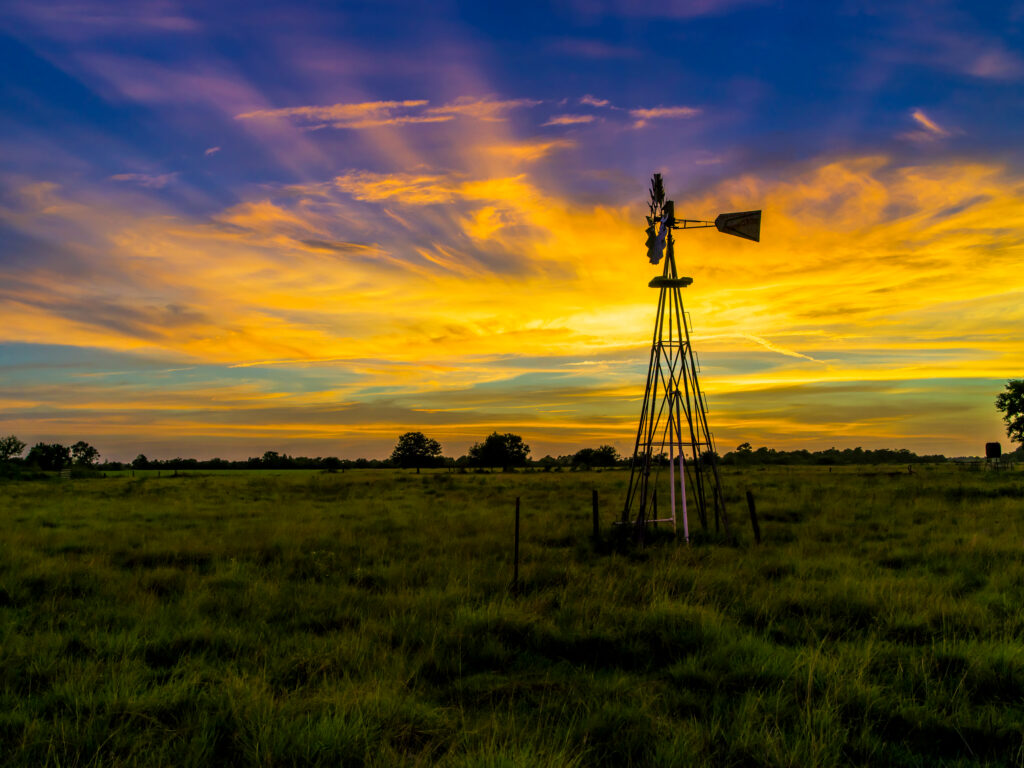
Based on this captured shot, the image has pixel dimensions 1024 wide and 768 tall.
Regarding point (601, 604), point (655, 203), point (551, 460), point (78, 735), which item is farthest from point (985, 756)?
point (551, 460)

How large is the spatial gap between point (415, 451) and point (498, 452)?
61.3ft

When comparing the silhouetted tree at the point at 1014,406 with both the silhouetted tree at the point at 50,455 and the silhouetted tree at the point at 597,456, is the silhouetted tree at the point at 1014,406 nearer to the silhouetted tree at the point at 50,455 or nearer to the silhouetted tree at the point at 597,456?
the silhouetted tree at the point at 597,456

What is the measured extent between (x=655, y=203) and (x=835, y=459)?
102 metres

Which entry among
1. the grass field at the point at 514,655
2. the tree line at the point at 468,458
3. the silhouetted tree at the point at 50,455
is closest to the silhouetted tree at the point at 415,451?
the tree line at the point at 468,458

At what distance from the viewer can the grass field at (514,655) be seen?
14.7 ft

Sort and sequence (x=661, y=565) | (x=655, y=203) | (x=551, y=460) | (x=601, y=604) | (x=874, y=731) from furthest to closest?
(x=551, y=460)
(x=655, y=203)
(x=661, y=565)
(x=601, y=604)
(x=874, y=731)

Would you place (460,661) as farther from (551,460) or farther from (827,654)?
(551,460)

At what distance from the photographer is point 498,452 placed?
354ft

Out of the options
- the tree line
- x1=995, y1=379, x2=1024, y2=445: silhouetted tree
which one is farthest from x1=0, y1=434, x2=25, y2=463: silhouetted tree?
x1=995, y1=379, x2=1024, y2=445: silhouetted tree

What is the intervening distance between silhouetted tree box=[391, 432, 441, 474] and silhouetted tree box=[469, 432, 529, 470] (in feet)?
29.4

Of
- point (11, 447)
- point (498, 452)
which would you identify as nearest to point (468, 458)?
point (498, 452)

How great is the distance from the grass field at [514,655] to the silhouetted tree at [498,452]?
95.1 metres

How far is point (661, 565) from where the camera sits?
1038 cm

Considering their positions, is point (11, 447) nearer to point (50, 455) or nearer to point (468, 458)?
point (50, 455)
